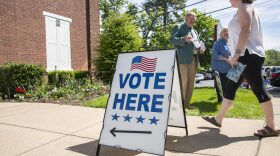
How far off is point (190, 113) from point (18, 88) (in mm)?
5707

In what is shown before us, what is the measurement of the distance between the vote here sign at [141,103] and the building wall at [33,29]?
25.6ft

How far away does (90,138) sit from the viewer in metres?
4.21

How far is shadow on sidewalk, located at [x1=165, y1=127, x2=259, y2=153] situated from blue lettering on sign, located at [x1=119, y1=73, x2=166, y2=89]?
852 millimetres

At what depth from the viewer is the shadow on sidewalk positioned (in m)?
3.66

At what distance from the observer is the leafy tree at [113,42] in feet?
39.7

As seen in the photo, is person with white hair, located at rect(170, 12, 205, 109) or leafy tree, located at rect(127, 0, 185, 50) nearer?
person with white hair, located at rect(170, 12, 205, 109)

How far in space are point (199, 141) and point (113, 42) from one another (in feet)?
28.6

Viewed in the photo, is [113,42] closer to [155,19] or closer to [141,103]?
[141,103]

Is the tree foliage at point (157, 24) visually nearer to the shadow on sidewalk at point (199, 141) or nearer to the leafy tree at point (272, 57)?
the shadow on sidewalk at point (199, 141)

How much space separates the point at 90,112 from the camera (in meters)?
6.19

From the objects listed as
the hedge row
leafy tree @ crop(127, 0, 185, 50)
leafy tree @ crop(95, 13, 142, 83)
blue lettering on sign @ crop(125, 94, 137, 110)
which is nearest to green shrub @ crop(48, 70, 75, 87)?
leafy tree @ crop(95, 13, 142, 83)

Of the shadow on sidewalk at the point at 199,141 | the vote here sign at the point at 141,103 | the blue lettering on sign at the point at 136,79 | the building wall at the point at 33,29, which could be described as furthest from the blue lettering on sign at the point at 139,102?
the building wall at the point at 33,29

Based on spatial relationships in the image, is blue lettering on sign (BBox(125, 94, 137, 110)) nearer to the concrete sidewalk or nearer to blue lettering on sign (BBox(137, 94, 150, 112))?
blue lettering on sign (BBox(137, 94, 150, 112))

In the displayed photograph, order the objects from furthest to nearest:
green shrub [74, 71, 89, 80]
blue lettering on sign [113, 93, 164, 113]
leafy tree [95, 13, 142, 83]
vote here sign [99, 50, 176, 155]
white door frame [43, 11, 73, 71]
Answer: green shrub [74, 71, 89, 80], white door frame [43, 11, 73, 71], leafy tree [95, 13, 142, 83], blue lettering on sign [113, 93, 164, 113], vote here sign [99, 50, 176, 155]
